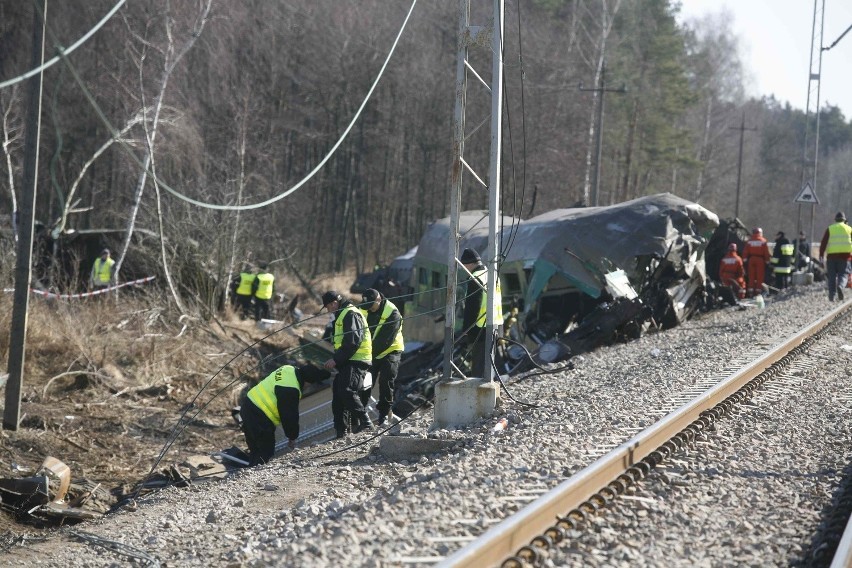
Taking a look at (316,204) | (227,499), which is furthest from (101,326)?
(316,204)

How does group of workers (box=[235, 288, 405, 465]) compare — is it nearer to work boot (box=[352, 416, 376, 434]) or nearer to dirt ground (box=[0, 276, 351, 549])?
work boot (box=[352, 416, 376, 434])

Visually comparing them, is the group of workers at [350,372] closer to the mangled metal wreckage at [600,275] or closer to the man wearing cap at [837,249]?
the mangled metal wreckage at [600,275]

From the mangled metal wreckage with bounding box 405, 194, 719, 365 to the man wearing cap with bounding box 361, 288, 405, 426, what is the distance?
326 cm

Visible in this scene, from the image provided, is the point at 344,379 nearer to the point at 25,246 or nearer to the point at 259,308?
the point at 25,246

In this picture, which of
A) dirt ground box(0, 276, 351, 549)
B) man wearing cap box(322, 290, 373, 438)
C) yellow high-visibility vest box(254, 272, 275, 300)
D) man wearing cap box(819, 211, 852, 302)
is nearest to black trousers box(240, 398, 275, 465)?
dirt ground box(0, 276, 351, 549)

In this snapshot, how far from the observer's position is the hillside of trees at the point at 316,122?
944 inches

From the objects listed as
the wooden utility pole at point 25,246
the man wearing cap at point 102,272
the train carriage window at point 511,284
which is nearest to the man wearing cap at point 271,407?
the wooden utility pole at point 25,246

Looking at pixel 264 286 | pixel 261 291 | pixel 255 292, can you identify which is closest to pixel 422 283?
pixel 264 286

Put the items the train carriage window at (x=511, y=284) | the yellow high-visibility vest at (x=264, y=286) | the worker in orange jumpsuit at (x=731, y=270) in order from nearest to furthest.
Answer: the train carriage window at (x=511, y=284) < the worker in orange jumpsuit at (x=731, y=270) < the yellow high-visibility vest at (x=264, y=286)

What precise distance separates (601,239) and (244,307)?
1040 cm

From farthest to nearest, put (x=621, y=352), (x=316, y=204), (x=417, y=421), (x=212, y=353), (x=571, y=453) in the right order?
(x=316, y=204) → (x=212, y=353) → (x=621, y=352) → (x=417, y=421) → (x=571, y=453)

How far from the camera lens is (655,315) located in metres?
16.4

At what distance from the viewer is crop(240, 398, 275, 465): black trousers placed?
30.9ft

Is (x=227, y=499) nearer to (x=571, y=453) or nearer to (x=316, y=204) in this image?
(x=571, y=453)
